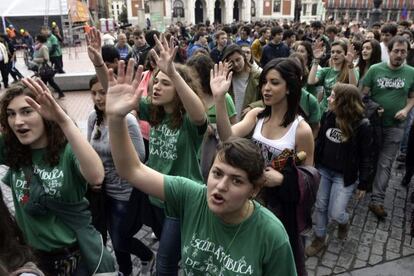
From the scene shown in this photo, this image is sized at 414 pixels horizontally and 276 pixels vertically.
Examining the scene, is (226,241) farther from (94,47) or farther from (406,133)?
(406,133)

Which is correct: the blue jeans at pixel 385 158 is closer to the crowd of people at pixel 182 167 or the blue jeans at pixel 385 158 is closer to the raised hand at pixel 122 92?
the crowd of people at pixel 182 167

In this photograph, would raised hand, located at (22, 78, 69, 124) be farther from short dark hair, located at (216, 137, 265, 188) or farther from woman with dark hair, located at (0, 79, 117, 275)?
short dark hair, located at (216, 137, 265, 188)

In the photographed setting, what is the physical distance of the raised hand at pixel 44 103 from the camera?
2.09 meters

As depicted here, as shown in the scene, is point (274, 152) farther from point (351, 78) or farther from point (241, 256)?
point (351, 78)

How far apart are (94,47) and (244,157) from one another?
171cm

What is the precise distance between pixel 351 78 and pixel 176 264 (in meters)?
3.23

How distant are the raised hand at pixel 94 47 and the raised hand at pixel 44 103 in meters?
0.76

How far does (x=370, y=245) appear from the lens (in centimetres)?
403

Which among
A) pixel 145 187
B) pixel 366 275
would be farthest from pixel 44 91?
pixel 366 275

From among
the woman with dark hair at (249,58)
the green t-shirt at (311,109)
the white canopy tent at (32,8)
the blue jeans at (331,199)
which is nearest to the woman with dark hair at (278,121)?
the green t-shirt at (311,109)

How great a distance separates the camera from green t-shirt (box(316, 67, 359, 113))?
4.96 metres

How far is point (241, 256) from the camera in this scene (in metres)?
1.77

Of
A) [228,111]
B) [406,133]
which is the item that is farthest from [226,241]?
[406,133]

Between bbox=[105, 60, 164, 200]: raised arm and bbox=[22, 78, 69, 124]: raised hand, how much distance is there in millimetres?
424
